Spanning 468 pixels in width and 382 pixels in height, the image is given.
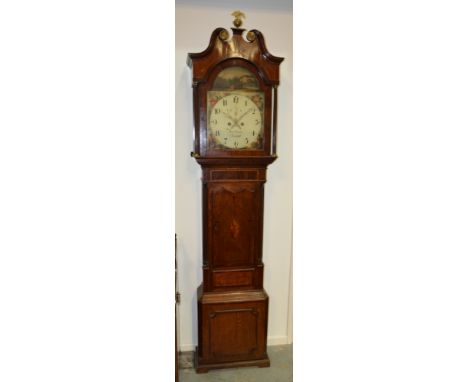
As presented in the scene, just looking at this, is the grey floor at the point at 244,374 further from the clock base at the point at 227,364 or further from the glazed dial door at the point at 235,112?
the glazed dial door at the point at 235,112

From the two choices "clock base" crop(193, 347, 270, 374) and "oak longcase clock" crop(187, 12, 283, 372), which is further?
"clock base" crop(193, 347, 270, 374)

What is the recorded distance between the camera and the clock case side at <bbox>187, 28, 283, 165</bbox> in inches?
83.5

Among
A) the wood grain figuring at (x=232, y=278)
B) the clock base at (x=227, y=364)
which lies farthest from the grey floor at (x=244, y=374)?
the wood grain figuring at (x=232, y=278)

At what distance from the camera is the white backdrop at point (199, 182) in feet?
7.84

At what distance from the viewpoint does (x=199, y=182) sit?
249 cm

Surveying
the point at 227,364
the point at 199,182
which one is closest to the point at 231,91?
the point at 199,182

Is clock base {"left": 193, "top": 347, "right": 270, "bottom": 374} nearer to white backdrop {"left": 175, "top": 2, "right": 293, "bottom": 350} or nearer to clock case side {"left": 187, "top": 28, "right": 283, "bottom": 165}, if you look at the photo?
white backdrop {"left": 175, "top": 2, "right": 293, "bottom": 350}

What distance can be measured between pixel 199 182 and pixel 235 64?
2.58 ft

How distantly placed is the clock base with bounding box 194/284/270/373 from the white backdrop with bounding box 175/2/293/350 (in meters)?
0.30

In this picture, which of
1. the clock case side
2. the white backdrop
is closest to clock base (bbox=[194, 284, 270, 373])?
the white backdrop
